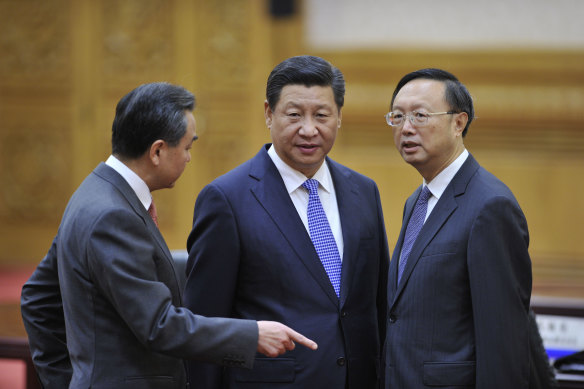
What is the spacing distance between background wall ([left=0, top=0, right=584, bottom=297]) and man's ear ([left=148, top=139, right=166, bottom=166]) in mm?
4072

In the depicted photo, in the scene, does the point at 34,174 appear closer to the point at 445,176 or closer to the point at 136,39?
the point at 136,39

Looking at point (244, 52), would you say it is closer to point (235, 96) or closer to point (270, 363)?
point (235, 96)

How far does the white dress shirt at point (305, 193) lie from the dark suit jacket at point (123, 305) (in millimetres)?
482

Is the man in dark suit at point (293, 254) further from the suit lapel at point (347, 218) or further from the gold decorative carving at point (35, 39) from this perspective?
the gold decorative carving at point (35, 39)

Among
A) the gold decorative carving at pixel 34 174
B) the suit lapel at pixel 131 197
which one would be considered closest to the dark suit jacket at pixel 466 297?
the suit lapel at pixel 131 197

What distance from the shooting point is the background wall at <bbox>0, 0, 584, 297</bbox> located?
5.86m

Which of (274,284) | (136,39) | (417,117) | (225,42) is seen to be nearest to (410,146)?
(417,117)

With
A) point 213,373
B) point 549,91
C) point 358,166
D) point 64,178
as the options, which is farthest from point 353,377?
point 64,178

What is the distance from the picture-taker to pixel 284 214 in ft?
7.19

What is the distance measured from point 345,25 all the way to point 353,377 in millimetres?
4420

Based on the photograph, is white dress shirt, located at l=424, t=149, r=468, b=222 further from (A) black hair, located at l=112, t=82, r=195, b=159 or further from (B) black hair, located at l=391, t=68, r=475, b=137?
(A) black hair, located at l=112, t=82, r=195, b=159

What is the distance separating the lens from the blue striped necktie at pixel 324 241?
86.7 inches

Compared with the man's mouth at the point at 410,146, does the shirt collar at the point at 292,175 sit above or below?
below

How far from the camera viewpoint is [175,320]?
1776 mm
